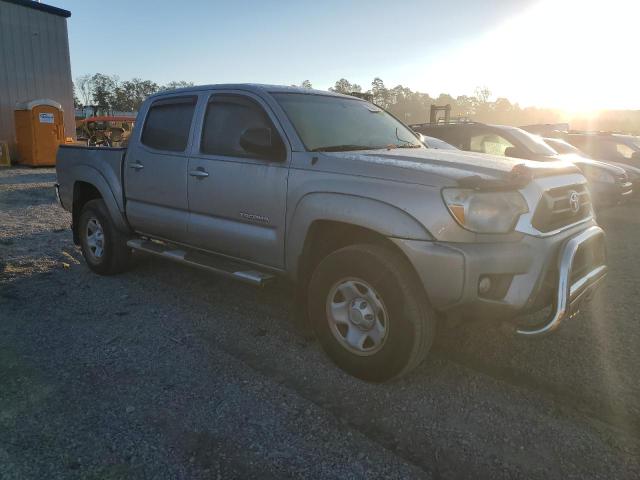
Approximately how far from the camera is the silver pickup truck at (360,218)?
2748 mm

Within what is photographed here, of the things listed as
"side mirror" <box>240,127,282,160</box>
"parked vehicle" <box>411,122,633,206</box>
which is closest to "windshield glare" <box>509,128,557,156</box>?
"parked vehicle" <box>411,122,633,206</box>

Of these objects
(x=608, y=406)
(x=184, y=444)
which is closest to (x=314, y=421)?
(x=184, y=444)

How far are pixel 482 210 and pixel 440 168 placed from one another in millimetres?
382

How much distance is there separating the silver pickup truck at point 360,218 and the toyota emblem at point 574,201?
0.01m

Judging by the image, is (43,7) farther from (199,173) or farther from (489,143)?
(199,173)

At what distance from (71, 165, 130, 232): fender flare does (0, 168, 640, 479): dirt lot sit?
0.81 meters

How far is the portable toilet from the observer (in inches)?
643

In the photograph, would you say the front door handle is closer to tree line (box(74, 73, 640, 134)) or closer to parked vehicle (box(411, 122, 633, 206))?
parked vehicle (box(411, 122, 633, 206))

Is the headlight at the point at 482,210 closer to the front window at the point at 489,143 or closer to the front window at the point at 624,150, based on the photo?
the front window at the point at 489,143

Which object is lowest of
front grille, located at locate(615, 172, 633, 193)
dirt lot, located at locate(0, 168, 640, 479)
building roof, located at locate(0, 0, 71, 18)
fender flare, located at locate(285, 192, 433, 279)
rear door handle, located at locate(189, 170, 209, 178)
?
dirt lot, located at locate(0, 168, 640, 479)

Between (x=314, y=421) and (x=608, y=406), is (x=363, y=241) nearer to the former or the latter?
(x=314, y=421)

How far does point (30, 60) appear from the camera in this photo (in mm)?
17625

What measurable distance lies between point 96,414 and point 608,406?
2887mm

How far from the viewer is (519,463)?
7.89ft
